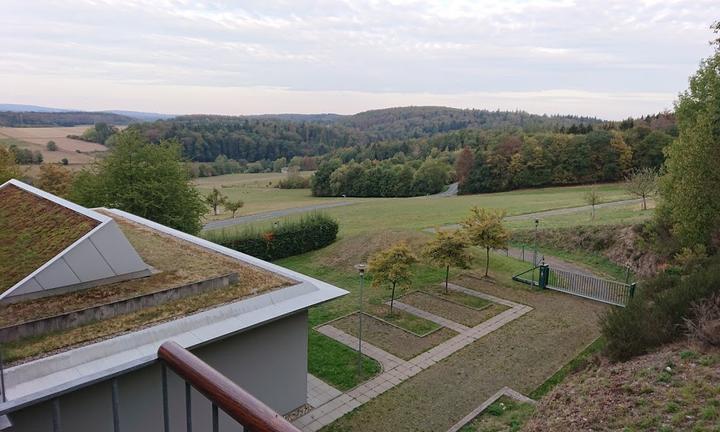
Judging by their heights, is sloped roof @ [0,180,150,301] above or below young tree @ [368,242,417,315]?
above

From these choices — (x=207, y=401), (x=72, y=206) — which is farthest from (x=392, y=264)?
(x=207, y=401)

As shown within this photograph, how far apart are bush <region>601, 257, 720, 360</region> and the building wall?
675cm

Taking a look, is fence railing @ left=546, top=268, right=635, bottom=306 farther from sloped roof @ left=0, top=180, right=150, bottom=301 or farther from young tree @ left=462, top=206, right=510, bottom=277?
sloped roof @ left=0, top=180, right=150, bottom=301

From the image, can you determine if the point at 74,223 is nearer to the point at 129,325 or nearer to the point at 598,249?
the point at 129,325

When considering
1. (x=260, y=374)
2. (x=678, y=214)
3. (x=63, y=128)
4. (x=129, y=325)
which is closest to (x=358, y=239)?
(x=678, y=214)

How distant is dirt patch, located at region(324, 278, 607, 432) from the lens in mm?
9734

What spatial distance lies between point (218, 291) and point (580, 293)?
1415cm

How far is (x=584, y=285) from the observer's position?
17.5 m

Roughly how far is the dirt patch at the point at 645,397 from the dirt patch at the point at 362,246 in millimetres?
13144

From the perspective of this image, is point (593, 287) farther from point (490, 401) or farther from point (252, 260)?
point (252, 260)

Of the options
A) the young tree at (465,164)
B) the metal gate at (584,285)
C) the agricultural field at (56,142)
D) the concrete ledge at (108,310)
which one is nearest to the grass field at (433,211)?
the metal gate at (584,285)

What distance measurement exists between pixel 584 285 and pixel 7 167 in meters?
28.4

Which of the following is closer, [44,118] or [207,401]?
[207,401]

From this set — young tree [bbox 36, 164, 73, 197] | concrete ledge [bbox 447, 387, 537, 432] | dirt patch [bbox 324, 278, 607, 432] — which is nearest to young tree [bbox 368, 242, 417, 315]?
dirt patch [bbox 324, 278, 607, 432]
